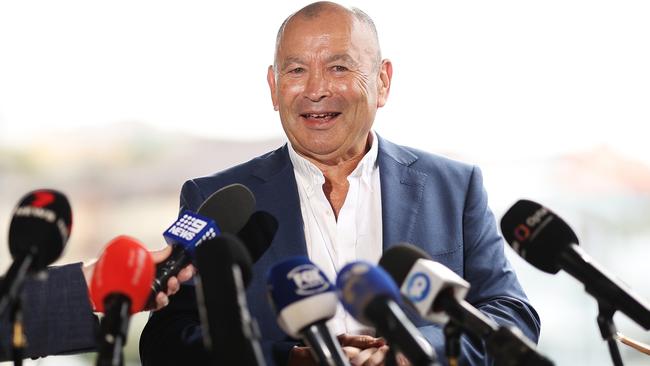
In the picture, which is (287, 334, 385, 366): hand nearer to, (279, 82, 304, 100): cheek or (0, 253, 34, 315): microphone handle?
(279, 82, 304, 100): cheek

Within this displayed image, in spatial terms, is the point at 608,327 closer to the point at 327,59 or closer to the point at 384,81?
the point at 327,59

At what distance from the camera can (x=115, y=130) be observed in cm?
399

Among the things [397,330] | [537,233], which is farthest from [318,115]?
[397,330]

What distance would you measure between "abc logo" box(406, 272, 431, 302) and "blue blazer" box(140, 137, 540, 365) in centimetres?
88

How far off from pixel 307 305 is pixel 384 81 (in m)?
1.74

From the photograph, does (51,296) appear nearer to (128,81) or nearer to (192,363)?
(192,363)

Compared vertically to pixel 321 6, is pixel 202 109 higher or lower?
lower

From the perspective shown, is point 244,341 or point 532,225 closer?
point 244,341

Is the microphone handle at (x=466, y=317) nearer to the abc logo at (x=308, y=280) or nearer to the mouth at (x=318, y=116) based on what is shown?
the abc logo at (x=308, y=280)

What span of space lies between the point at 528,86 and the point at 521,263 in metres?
0.86

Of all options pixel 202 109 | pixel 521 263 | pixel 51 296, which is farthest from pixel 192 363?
pixel 521 263

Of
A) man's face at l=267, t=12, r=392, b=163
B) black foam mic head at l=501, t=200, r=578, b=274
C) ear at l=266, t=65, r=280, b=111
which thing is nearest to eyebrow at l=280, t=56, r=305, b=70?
man's face at l=267, t=12, r=392, b=163

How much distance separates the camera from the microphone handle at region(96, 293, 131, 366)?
4.79ft

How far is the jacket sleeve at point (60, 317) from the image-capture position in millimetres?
2123
